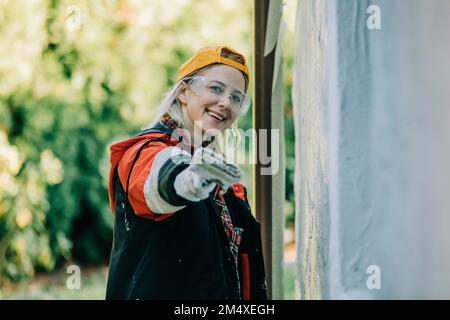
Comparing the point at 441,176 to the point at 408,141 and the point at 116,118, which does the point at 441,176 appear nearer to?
the point at 408,141

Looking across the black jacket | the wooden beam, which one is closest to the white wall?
the black jacket

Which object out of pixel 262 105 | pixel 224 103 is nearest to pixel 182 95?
pixel 224 103

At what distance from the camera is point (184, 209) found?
1.82 meters

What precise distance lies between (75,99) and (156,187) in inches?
196

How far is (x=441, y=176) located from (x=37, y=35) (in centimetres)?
470

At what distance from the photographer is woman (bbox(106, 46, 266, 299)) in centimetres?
171

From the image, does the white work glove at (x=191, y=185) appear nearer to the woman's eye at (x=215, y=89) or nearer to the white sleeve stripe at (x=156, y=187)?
the white sleeve stripe at (x=156, y=187)

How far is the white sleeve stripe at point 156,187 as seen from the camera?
1.65 metres

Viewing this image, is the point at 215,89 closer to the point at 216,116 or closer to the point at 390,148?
the point at 216,116

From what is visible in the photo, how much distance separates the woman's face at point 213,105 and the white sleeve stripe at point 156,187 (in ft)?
0.96

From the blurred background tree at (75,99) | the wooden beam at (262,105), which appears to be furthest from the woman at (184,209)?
the blurred background tree at (75,99)
